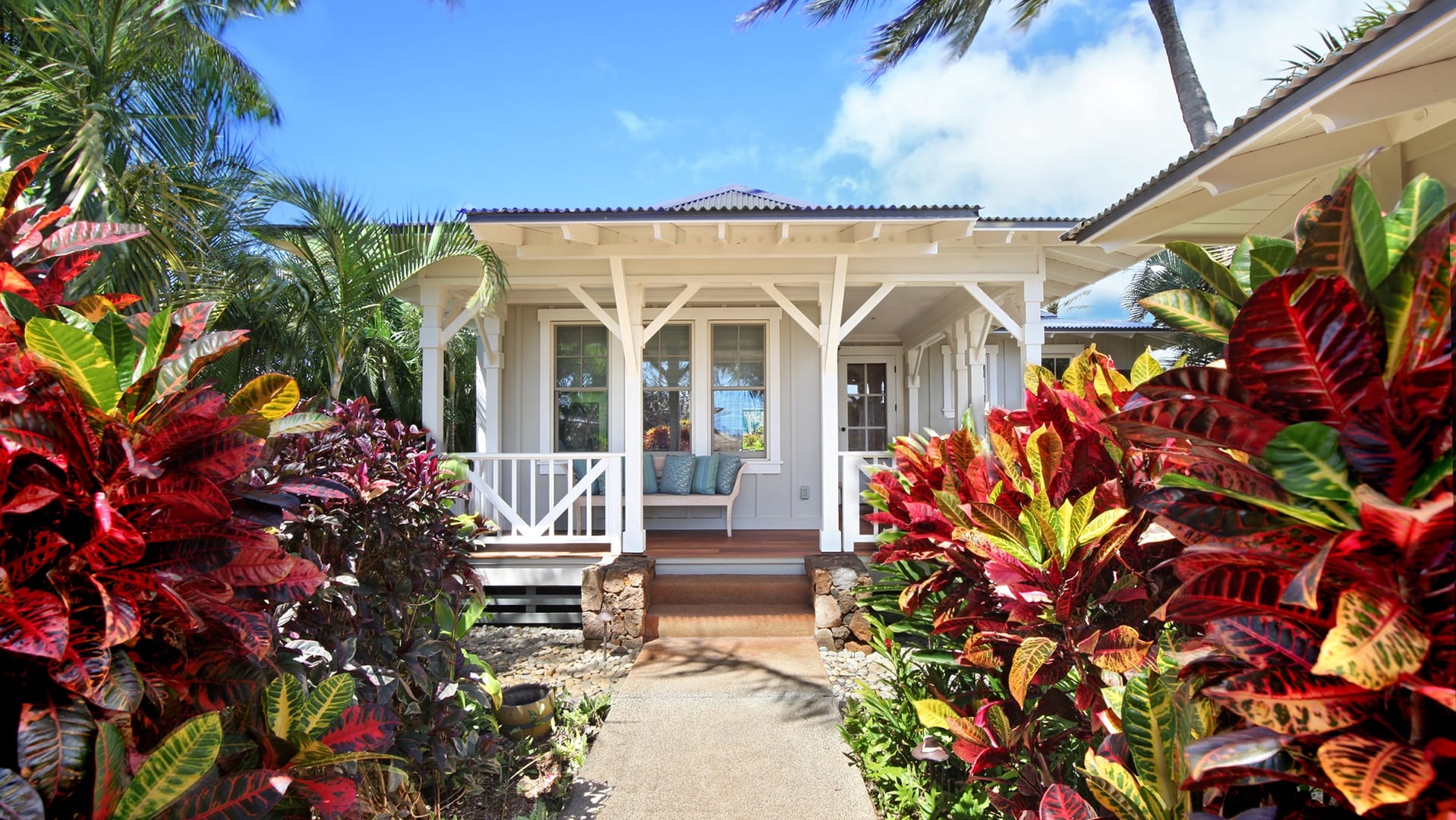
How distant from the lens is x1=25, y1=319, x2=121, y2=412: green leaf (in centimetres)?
106

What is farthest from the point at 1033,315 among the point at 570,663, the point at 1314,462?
the point at 1314,462

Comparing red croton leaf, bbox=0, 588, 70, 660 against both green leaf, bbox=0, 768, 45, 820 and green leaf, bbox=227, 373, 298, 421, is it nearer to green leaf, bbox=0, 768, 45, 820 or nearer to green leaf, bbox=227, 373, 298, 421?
green leaf, bbox=0, 768, 45, 820

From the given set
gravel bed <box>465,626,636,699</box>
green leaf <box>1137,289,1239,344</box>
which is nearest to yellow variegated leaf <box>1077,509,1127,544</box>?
green leaf <box>1137,289,1239,344</box>

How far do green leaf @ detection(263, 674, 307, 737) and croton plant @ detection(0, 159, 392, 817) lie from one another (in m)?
0.04

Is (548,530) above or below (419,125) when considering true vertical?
below

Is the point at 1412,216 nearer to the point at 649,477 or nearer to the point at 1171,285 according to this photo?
the point at 649,477

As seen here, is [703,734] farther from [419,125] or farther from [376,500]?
[419,125]

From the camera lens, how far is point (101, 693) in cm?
103

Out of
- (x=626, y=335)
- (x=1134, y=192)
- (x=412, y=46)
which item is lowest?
(x=626, y=335)

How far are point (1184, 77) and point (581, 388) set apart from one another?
899 centimetres

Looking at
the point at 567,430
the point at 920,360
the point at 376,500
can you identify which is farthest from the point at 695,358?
the point at 376,500

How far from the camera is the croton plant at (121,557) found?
1.03 meters

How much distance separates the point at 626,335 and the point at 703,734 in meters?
3.55

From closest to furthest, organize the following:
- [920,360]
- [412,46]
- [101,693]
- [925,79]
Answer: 1. [101,693]
2. [412,46]
3. [920,360]
4. [925,79]
